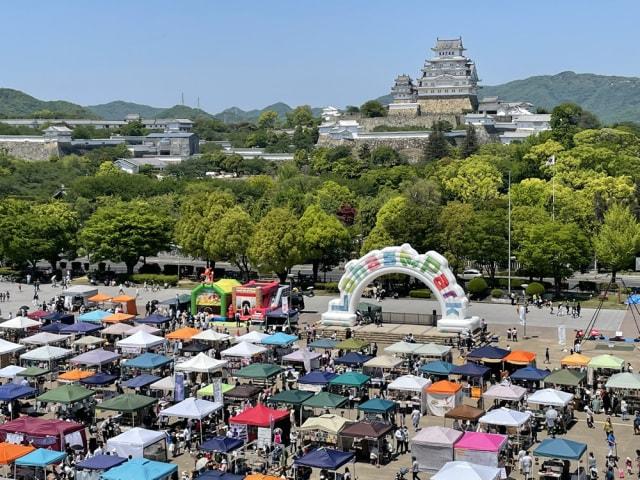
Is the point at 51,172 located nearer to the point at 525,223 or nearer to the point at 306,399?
the point at 525,223

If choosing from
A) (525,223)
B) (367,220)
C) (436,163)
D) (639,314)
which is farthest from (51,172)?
(639,314)

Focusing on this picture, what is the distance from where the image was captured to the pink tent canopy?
23.5 metres

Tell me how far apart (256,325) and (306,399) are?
17.7m

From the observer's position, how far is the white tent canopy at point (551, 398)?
28031 millimetres

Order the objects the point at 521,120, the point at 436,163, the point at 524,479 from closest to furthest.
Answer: the point at 524,479
the point at 436,163
the point at 521,120

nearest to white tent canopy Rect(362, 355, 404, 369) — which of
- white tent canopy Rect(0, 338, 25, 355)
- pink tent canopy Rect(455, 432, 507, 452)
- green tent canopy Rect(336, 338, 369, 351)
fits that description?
green tent canopy Rect(336, 338, 369, 351)

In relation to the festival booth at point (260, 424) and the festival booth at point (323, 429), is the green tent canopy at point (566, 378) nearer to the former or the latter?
the festival booth at point (323, 429)

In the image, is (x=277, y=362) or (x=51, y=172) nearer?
(x=277, y=362)

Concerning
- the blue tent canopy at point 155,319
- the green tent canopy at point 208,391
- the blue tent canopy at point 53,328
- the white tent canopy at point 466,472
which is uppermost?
the white tent canopy at point 466,472

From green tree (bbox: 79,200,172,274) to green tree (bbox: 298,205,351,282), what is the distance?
35.5ft

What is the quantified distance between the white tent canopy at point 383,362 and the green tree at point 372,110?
11454 cm

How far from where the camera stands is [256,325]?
150 feet

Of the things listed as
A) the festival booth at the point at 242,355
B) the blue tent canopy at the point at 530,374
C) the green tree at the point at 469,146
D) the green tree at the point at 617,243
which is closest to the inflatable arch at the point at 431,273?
the festival booth at the point at 242,355

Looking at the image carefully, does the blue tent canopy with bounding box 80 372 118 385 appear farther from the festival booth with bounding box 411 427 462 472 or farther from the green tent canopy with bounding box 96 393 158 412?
the festival booth with bounding box 411 427 462 472
